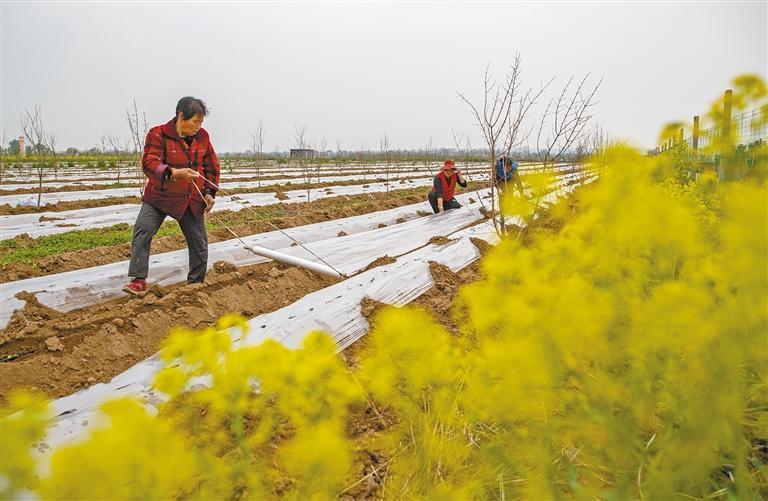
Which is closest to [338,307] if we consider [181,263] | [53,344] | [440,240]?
[53,344]

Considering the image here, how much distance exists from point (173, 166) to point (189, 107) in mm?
521

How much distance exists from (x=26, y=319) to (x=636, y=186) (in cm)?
442

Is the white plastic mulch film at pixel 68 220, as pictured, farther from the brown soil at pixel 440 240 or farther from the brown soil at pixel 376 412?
the brown soil at pixel 376 412

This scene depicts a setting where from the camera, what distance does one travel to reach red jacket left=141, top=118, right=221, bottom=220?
3801mm

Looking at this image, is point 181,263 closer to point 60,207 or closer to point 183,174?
point 183,174

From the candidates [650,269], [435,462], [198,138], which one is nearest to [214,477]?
[435,462]

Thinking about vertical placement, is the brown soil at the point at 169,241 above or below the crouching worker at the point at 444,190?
below

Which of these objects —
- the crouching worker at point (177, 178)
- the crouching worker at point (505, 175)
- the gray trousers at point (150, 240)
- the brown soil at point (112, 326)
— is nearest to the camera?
the crouching worker at point (505, 175)

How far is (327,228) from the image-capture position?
7840mm

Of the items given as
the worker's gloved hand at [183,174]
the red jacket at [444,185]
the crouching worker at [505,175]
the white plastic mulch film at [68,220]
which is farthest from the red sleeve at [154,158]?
the red jacket at [444,185]

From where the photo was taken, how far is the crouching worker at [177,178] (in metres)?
3.79

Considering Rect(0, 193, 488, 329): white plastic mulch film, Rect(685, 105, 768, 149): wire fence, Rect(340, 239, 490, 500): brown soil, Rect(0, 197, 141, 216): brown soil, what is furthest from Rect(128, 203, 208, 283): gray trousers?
Rect(0, 197, 141, 216): brown soil

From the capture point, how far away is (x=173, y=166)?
157 inches

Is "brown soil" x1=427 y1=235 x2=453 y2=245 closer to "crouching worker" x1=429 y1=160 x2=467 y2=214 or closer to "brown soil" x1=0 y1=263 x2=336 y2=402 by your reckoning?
"brown soil" x1=0 y1=263 x2=336 y2=402
